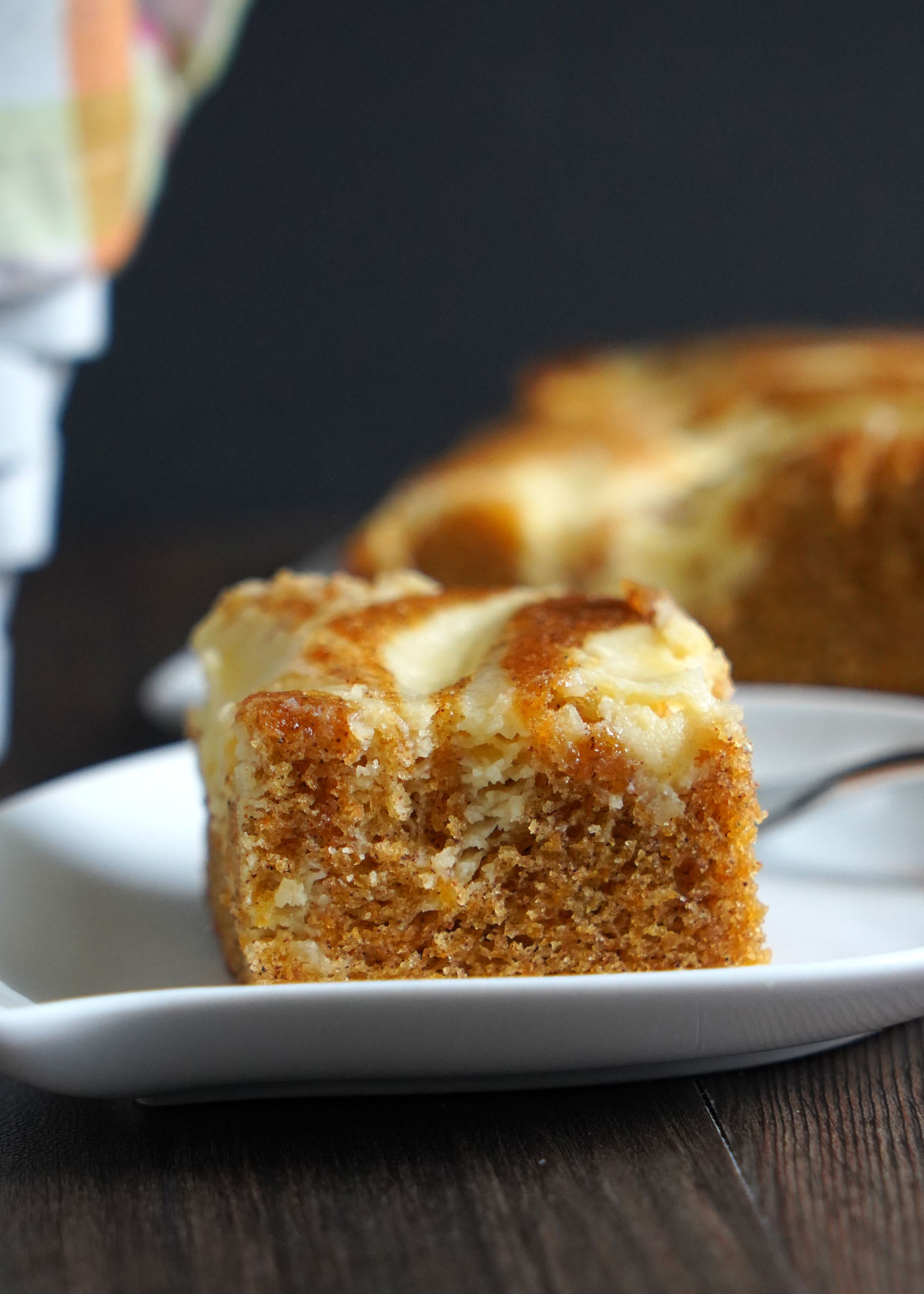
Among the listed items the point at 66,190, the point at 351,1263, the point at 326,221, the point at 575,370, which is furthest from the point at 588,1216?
the point at 326,221

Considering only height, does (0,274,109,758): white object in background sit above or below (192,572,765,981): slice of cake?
above

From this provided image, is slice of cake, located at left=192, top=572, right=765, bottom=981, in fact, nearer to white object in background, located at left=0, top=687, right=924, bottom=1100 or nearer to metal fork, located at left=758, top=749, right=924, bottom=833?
white object in background, located at left=0, top=687, right=924, bottom=1100

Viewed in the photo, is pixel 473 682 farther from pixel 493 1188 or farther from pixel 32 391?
pixel 32 391

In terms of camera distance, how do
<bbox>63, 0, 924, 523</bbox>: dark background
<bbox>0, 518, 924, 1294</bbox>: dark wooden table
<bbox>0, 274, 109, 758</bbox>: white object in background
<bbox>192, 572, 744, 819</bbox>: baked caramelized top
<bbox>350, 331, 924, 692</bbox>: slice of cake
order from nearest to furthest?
<bbox>0, 518, 924, 1294</bbox>: dark wooden table, <bbox>192, 572, 744, 819</bbox>: baked caramelized top, <bbox>0, 274, 109, 758</bbox>: white object in background, <bbox>350, 331, 924, 692</bbox>: slice of cake, <bbox>63, 0, 924, 523</bbox>: dark background

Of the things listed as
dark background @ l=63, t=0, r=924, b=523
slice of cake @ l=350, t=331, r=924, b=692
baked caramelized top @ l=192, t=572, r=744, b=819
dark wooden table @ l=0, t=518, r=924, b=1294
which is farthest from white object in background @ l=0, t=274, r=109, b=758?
dark background @ l=63, t=0, r=924, b=523

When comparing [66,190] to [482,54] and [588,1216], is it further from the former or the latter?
[482,54]

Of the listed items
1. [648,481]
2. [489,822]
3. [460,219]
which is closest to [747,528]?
[648,481]
